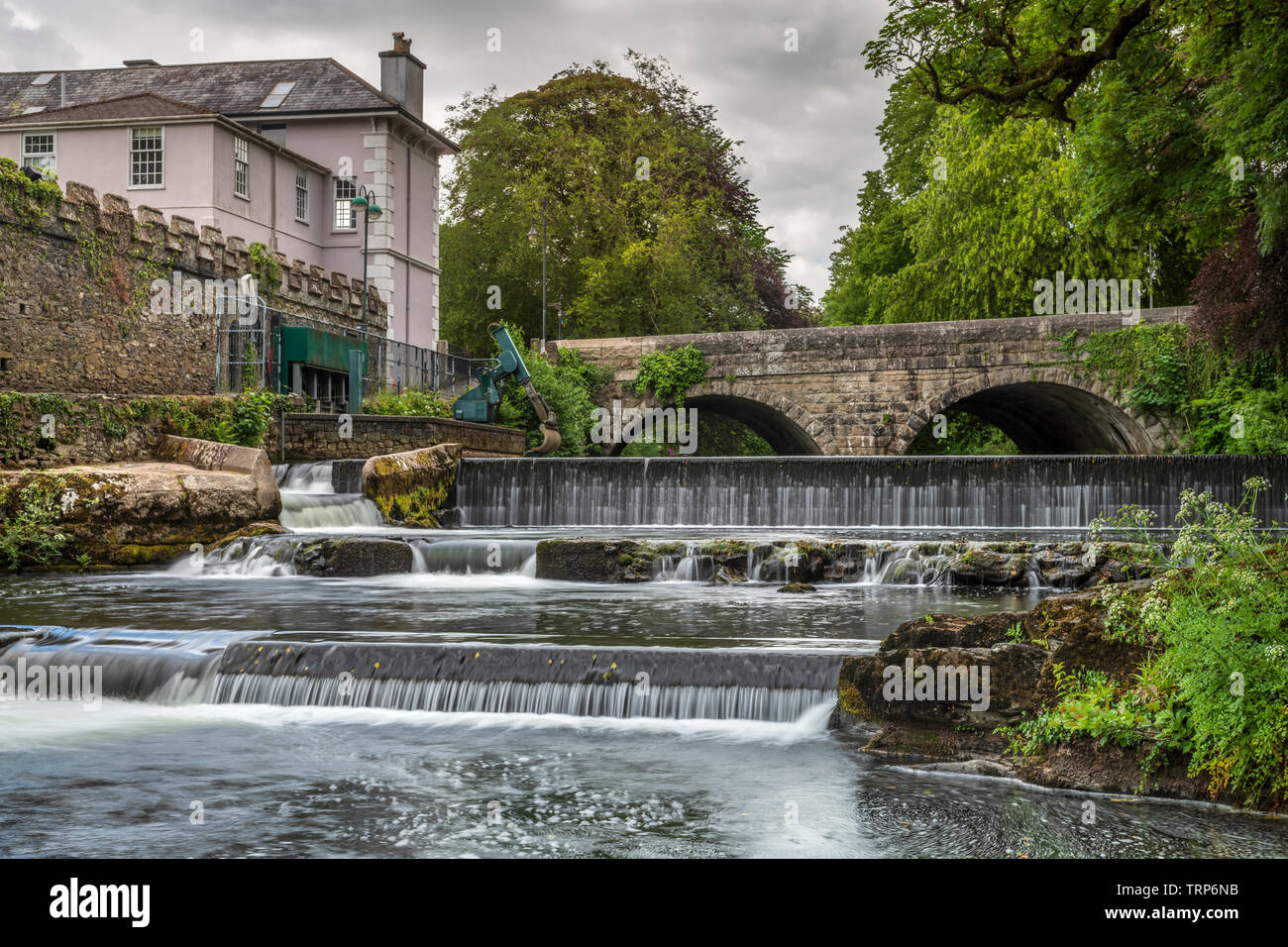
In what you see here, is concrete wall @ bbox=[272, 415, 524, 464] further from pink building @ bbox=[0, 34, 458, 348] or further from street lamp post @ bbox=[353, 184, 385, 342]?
pink building @ bbox=[0, 34, 458, 348]

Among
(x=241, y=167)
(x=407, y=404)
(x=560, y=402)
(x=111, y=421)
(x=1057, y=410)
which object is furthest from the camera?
(x=1057, y=410)

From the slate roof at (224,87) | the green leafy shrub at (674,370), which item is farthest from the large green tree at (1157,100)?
the slate roof at (224,87)

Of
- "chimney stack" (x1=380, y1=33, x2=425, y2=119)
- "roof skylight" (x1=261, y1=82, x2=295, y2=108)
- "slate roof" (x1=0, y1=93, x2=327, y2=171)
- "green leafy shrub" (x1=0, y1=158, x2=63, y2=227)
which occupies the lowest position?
"green leafy shrub" (x1=0, y1=158, x2=63, y2=227)

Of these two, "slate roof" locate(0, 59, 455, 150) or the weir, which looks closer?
the weir

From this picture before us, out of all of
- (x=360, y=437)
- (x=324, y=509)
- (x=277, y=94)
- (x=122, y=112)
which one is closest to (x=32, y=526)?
(x=324, y=509)

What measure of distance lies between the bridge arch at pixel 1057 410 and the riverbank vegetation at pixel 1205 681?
20930 mm

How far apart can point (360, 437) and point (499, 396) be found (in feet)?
20.7

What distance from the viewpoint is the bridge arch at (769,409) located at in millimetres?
27859

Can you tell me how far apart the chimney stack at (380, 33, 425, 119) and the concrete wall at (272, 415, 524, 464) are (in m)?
15.7

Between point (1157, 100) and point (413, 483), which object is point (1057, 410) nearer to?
point (1157, 100)

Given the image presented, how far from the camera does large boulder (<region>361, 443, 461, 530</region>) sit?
16.9 m

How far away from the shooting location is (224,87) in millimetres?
33656

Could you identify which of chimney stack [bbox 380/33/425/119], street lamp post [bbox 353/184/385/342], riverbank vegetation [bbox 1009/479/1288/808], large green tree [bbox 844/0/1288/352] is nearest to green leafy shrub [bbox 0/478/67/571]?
large green tree [bbox 844/0/1288/352]
